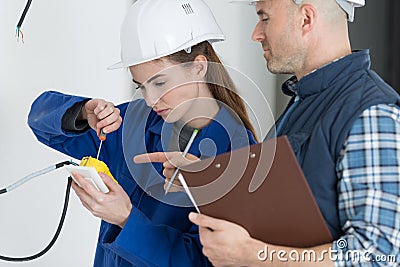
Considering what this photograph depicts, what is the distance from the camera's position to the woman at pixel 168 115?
1.33 m

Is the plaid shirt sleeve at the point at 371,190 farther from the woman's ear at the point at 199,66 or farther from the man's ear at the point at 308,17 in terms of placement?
the woman's ear at the point at 199,66

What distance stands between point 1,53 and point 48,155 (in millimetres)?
316

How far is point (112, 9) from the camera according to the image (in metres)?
2.01

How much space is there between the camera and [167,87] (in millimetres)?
1412

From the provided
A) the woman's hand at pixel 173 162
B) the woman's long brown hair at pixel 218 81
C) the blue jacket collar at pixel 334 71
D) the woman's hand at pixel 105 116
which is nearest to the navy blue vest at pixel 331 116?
the blue jacket collar at pixel 334 71

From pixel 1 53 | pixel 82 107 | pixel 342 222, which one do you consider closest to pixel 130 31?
pixel 82 107

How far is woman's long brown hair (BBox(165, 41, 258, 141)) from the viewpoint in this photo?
1.44 metres

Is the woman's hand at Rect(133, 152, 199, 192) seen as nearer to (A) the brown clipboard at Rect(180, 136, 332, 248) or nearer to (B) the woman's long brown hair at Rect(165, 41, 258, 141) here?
(A) the brown clipboard at Rect(180, 136, 332, 248)

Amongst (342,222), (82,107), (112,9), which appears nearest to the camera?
(342,222)

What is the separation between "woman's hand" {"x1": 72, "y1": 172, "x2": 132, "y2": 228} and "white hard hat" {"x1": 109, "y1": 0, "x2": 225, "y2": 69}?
0.30m

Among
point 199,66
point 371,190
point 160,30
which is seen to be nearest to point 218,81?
point 199,66

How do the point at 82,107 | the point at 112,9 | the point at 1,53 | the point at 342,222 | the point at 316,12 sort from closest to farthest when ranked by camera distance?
the point at 342,222, the point at 316,12, the point at 82,107, the point at 1,53, the point at 112,9

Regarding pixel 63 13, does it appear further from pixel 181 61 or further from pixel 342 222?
pixel 342 222

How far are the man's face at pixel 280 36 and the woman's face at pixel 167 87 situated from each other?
0.83ft
